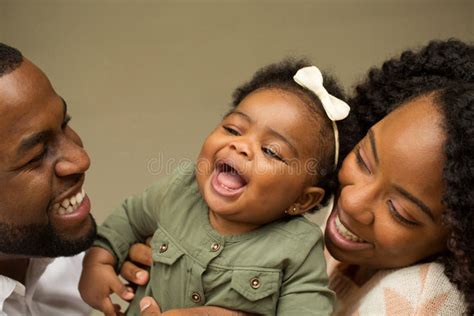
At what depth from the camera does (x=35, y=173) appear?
1101mm

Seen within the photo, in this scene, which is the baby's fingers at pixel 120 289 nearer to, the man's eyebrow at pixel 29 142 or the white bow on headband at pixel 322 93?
the man's eyebrow at pixel 29 142

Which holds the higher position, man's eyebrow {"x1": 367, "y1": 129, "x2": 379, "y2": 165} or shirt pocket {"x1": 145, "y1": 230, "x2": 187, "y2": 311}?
man's eyebrow {"x1": 367, "y1": 129, "x2": 379, "y2": 165}

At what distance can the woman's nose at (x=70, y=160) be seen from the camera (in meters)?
1.12

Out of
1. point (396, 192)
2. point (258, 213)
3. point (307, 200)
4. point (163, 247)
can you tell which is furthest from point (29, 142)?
point (396, 192)

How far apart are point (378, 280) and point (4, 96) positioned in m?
0.76

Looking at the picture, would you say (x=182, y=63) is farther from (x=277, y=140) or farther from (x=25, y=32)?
(x=277, y=140)

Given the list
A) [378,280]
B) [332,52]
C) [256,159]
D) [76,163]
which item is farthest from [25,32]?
[378,280]

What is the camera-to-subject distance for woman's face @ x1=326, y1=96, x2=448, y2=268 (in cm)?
105

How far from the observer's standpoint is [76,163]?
3.73ft

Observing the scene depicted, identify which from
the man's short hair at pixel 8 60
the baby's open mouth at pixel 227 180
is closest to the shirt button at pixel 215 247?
the baby's open mouth at pixel 227 180

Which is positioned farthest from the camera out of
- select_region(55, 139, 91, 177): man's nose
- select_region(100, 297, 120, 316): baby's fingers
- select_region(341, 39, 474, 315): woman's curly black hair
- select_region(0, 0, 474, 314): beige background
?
select_region(0, 0, 474, 314): beige background

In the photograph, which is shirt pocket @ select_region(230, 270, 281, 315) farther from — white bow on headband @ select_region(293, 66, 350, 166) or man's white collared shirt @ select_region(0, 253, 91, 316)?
man's white collared shirt @ select_region(0, 253, 91, 316)

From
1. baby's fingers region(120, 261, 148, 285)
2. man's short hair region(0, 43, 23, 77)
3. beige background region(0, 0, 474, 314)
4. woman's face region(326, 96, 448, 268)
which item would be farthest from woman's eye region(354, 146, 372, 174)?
beige background region(0, 0, 474, 314)

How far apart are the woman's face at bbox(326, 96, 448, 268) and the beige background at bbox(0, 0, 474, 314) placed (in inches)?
46.5
